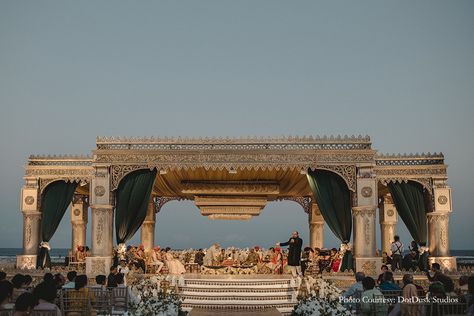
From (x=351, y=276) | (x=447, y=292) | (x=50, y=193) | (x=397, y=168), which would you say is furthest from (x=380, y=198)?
(x=447, y=292)

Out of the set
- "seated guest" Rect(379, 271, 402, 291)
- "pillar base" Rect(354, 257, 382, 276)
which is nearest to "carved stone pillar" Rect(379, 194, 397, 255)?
"pillar base" Rect(354, 257, 382, 276)

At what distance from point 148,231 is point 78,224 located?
235 centimetres

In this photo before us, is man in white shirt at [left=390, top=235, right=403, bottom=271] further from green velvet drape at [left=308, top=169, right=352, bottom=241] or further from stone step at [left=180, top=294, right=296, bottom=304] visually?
stone step at [left=180, top=294, right=296, bottom=304]

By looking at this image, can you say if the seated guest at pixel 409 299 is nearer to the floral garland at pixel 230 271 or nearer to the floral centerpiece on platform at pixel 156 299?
the floral centerpiece on platform at pixel 156 299

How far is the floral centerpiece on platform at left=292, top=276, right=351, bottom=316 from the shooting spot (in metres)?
9.77

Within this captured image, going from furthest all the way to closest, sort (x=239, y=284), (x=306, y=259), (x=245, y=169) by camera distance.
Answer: (x=306, y=259)
(x=245, y=169)
(x=239, y=284)

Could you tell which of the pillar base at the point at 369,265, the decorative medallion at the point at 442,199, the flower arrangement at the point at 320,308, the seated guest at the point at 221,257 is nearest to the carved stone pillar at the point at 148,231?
the seated guest at the point at 221,257

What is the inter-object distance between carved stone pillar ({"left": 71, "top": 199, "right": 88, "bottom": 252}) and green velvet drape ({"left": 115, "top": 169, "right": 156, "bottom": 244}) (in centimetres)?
460

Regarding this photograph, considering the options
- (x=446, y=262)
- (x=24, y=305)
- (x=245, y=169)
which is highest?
(x=245, y=169)

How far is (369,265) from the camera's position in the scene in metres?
15.8

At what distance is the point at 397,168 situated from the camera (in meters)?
16.6

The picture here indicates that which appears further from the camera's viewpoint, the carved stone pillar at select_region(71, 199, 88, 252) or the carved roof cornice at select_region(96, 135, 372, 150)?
the carved stone pillar at select_region(71, 199, 88, 252)

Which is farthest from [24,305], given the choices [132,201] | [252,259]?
[252,259]

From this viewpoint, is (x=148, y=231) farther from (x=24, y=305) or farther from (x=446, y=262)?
(x=24, y=305)
